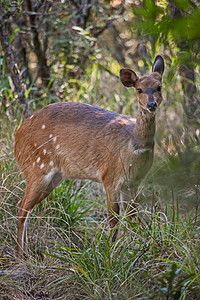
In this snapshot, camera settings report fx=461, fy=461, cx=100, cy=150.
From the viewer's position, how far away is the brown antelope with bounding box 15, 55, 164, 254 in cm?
441

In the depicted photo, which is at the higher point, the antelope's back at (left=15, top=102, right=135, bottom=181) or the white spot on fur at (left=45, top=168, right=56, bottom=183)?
the antelope's back at (left=15, top=102, right=135, bottom=181)

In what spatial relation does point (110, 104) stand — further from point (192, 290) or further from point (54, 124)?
point (192, 290)

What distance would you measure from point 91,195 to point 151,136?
5.14 feet

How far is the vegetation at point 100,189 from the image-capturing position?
8.32 feet

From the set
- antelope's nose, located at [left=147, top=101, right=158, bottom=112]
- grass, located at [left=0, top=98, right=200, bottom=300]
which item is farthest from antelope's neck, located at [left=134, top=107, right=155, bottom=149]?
grass, located at [left=0, top=98, right=200, bottom=300]

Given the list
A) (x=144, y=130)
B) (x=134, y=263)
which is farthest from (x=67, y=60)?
(x=134, y=263)

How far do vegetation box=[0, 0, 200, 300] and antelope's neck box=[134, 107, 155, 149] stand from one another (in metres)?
0.22

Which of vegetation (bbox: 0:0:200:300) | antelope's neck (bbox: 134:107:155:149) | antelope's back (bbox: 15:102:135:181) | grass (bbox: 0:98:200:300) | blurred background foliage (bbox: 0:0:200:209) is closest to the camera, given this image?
vegetation (bbox: 0:0:200:300)

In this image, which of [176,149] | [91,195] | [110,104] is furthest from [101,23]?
[176,149]

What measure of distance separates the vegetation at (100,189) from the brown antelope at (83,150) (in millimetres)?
196

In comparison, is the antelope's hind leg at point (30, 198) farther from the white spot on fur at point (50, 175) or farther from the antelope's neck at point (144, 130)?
the antelope's neck at point (144, 130)

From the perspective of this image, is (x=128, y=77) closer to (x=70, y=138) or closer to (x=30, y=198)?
(x=70, y=138)

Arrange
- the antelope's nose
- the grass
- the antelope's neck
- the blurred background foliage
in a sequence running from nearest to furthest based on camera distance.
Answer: the grass
the antelope's nose
the antelope's neck
the blurred background foliage

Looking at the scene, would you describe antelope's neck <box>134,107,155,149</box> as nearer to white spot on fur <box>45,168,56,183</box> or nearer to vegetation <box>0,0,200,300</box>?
vegetation <box>0,0,200,300</box>
